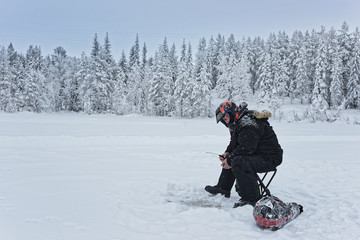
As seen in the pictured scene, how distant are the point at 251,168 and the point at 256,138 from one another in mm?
519

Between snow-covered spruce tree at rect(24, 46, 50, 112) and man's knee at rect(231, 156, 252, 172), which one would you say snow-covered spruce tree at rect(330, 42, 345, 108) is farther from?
snow-covered spruce tree at rect(24, 46, 50, 112)

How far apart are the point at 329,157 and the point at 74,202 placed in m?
9.25

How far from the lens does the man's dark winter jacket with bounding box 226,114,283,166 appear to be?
4156 mm

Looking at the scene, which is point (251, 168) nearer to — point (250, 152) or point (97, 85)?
point (250, 152)

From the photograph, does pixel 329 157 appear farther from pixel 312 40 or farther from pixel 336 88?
pixel 312 40

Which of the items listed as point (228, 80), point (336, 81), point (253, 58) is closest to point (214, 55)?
point (253, 58)

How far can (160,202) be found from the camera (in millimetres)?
4668

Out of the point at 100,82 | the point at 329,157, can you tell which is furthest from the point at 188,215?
the point at 100,82

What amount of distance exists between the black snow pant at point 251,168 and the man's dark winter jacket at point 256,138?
0.19ft

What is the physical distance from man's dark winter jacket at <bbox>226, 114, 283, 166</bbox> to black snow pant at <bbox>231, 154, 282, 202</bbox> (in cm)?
6

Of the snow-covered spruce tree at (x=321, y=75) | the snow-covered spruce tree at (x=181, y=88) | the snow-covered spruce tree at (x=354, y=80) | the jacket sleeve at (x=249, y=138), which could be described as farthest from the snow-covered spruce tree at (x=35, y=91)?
the snow-covered spruce tree at (x=354, y=80)

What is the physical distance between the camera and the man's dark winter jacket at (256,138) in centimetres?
416

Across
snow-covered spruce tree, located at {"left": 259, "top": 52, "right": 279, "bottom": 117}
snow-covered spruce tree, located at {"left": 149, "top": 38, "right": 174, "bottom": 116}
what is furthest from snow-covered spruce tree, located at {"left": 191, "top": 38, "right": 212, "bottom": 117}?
snow-covered spruce tree, located at {"left": 259, "top": 52, "right": 279, "bottom": 117}

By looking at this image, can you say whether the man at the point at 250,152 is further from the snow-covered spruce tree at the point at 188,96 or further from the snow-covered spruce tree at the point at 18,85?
the snow-covered spruce tree at the point at 18,85
